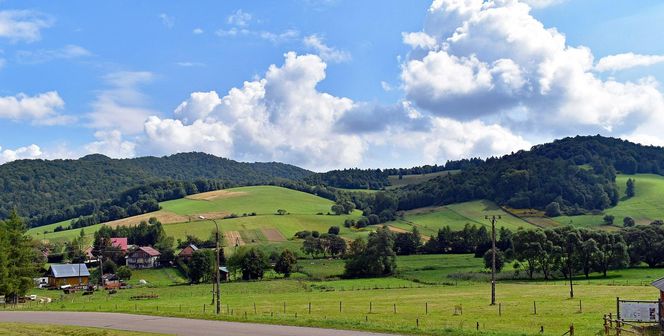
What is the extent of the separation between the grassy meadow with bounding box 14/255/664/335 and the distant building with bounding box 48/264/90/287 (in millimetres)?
11511

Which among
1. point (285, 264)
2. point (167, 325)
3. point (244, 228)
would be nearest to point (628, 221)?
point (285, 264)

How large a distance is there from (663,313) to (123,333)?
1442 inches

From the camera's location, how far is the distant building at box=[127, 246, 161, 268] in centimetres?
15438

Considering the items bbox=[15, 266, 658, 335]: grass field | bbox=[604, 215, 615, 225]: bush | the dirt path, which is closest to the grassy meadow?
bbox=[15, 266, 658, 335]: grass field

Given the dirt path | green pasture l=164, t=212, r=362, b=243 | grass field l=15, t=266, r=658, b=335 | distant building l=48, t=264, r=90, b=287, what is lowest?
distant building l=48, t=264, r=90, b=287

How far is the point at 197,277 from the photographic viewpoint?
121 m

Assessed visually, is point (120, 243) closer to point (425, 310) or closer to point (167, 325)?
point (425, 310)

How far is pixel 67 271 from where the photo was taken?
128 meters

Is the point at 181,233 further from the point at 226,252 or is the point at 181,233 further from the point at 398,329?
the point at 398,329

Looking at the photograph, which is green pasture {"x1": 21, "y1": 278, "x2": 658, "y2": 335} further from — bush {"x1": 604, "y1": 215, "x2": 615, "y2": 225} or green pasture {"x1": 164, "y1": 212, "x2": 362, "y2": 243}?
bush {"x1": 604, "y1": 215, "x2": 615, "y2": 225}

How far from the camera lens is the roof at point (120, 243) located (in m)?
168

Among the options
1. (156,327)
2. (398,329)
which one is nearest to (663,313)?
(398,329)

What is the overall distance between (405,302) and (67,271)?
90987mm

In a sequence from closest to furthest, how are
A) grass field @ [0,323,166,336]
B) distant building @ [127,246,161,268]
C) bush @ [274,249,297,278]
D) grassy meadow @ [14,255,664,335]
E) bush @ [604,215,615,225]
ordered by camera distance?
grass field @ [0,323,166,336] → grassy meadow @ [14,255,664,335] → bush @ [274,249,297,278] → distant building @ [127,246,161,268] → bush @ [604,215,615,225]
